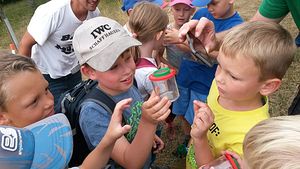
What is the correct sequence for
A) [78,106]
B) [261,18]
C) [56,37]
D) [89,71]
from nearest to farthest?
[78,106]
[89,71]
[261,18]
[56,37]

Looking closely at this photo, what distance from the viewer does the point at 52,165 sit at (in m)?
1.55

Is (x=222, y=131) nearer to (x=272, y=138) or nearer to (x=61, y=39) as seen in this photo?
(x=272, y=138)

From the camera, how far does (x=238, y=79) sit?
185 cm

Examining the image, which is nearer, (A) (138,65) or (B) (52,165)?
(B) (52,165)

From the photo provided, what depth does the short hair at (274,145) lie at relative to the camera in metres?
1.07

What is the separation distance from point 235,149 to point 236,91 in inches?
12.3

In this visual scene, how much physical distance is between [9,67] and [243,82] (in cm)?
128

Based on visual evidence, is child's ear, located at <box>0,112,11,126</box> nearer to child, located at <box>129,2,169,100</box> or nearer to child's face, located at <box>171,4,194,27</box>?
child, located at <box>129,2,169,100</box>

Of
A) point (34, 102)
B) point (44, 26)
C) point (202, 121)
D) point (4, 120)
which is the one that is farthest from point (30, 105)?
point (44, 26)

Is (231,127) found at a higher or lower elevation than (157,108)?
lower

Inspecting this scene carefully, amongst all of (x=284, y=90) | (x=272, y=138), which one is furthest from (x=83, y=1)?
(x=284, y=90)

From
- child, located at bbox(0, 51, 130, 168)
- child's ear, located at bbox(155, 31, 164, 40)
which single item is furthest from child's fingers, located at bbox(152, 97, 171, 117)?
child's ear, located at bbox(155, 31, 164, 40)

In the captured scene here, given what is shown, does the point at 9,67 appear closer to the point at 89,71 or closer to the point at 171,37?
the point at 89,71

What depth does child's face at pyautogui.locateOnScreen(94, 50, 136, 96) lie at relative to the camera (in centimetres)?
210
